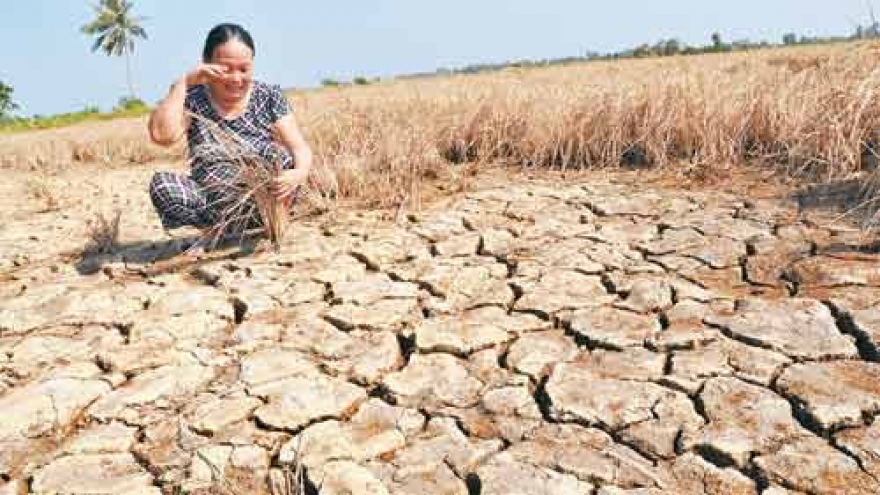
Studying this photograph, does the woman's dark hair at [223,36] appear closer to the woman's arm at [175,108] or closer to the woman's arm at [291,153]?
the woman's arm at [175,108]

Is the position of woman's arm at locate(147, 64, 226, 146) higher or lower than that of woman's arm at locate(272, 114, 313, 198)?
higher

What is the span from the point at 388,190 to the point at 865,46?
7.35ft

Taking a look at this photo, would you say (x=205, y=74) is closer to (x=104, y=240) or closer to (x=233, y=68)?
(x=233, y=68)

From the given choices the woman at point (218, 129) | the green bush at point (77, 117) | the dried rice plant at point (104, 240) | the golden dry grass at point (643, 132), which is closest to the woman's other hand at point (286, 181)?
the woman at point (218, 129)

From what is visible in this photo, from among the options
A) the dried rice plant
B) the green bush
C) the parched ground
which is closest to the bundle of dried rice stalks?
the parched ground

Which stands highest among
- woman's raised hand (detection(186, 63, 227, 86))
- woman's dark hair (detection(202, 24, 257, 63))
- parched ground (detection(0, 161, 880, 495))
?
woman's dark hair (detection(202, 24, 257, 63))

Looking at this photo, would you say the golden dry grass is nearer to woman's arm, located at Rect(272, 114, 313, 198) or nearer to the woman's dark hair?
woman's arm, located at Rect(272, 114, 313, 198)

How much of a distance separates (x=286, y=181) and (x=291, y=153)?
0.84 ft

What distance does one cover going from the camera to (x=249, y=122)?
103 inches

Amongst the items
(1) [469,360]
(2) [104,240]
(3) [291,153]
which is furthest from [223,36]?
(1) [469,360]

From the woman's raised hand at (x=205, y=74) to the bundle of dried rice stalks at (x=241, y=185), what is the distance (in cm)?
14

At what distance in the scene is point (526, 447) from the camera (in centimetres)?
143

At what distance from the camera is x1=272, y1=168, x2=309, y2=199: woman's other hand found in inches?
98.0

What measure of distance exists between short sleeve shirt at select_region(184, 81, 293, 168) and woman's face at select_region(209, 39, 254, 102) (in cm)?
7
